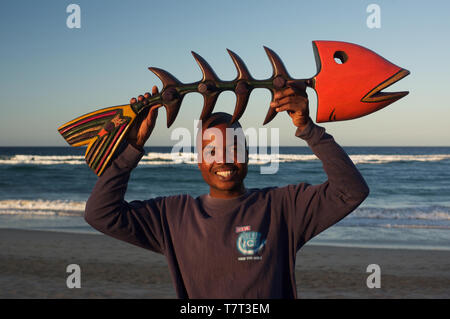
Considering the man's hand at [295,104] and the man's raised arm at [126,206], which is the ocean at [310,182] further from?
the man's hand at [295,104]

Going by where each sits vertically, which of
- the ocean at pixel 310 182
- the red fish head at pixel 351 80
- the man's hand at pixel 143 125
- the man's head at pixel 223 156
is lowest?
the ocean at pixel 310 182

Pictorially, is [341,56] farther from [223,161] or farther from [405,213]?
[405,213]

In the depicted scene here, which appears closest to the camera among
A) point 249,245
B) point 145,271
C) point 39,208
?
point 249,245

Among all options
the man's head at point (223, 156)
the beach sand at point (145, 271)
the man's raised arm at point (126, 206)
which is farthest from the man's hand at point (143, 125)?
the beach sand at point (145, 271)

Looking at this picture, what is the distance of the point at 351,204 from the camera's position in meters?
1.91

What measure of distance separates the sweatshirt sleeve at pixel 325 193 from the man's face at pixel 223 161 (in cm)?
24

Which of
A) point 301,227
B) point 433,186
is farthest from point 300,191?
point 433,186

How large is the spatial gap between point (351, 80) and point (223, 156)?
66cm

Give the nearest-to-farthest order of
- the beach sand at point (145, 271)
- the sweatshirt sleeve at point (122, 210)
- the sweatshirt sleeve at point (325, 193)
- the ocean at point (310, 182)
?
the sweatshirt sleeve at point (325, 193)
the sweatshirt sleeve at point (122, 210)
the beach sand at point (145, 271)
the ocean at point (310, 182)

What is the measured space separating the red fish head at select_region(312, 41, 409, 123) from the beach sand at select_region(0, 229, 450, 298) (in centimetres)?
422

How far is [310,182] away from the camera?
23.0 metres

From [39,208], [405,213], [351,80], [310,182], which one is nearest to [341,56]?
[351,80]

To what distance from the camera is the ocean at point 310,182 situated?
33.1 ft
